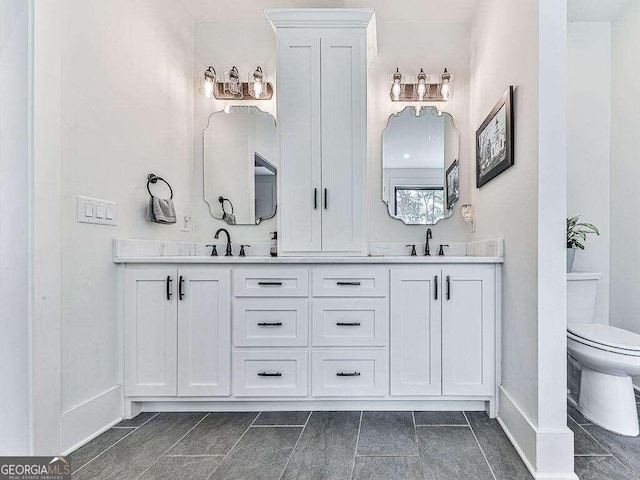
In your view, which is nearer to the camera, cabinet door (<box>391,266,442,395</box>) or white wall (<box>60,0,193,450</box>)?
white wall (<box>60,0,193,450</box>)

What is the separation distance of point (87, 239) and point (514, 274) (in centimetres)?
207

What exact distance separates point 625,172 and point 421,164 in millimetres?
1277

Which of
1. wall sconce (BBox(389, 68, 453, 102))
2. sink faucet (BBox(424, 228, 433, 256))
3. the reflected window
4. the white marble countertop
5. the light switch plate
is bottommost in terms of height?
the white marble countertop

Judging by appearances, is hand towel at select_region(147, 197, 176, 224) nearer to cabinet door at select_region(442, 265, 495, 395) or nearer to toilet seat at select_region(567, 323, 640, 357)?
cabinet door at select_region(442, 265, 495, 395)

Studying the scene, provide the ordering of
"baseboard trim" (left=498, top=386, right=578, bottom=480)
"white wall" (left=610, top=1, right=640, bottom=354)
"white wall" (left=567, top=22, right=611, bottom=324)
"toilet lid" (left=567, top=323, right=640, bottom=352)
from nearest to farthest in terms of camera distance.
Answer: "baseboard trim" (left=498, top=386, right=578, bottom=480), "toilet lid" (left=567, top=323, right=640, bottom=352), "white wall" (left=610, top=1, right=640, bottom=354), "white wall" (left=567, top=22, right=611, bottom=324)

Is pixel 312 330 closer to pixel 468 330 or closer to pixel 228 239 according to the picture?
pixel 468 330

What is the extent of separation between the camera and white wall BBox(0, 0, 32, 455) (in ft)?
4.58

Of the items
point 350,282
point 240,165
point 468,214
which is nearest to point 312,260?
point 350,282

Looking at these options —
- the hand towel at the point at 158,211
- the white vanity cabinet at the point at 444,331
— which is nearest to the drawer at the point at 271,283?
the white vanity cabinet at the point at 444,331

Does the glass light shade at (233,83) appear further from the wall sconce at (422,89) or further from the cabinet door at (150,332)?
the cabinet door at (150,332)

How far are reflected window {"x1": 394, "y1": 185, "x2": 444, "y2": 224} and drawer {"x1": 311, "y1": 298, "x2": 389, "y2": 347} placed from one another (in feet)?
3.13

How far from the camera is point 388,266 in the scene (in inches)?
75.8

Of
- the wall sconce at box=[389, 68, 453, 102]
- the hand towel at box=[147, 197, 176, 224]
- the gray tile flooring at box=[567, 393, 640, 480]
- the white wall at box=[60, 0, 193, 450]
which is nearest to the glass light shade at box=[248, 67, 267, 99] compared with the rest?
the white wall at box=[60, 0, 193, 450]

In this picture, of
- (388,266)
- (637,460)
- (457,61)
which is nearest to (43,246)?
(388,266)
